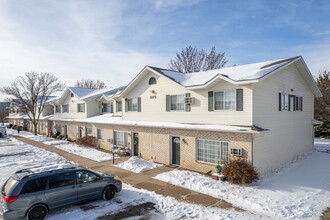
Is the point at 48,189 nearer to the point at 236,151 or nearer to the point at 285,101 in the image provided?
the point at 236,151

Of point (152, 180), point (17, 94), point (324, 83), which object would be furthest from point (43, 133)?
point (324, 83)

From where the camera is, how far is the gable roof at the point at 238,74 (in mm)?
11445

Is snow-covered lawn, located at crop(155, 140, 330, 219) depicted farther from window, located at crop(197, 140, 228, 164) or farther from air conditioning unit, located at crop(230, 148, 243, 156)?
air conditioning unit, located at crop(230, 148, 243, 156)

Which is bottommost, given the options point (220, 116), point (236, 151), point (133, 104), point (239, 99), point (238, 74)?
point (236, 151)

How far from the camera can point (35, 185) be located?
7238 mm

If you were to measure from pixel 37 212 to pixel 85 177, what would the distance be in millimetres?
1888

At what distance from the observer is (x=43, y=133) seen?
3619cm

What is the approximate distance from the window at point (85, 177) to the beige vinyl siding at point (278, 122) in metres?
7.79

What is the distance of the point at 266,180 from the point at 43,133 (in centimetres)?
3600

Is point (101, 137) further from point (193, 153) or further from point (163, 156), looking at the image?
point (193, 153)

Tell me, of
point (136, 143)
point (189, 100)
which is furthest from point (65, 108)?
point (189, 100)

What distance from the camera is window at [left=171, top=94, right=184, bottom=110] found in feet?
48.6

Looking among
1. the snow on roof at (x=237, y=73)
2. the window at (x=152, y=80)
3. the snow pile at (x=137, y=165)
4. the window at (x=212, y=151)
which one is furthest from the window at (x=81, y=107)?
the window at (x=212, y=151)

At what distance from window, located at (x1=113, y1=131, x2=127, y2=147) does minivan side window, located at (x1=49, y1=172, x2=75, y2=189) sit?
1038 centimetres
